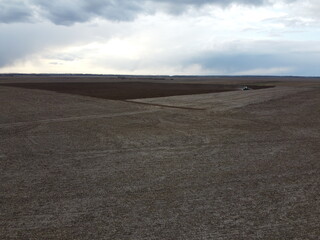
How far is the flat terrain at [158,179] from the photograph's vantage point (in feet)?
24.2

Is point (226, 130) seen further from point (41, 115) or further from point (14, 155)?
point (41, 115)

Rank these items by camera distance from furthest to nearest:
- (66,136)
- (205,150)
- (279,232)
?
(66,136) < (205,150) < (279,232)

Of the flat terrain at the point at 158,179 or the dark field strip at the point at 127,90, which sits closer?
the flat terrain at the point at 158,179

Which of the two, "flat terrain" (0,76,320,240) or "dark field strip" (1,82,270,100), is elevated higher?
"dark field strip" (1,82,270,100)

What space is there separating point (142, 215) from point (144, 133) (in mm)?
10728

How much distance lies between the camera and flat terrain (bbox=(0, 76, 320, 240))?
7363mm

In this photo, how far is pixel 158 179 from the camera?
35.3 ft

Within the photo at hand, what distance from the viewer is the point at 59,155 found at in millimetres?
13859

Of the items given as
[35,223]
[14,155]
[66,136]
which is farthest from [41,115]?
[35,223]

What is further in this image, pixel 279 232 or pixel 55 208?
pixel 55 208

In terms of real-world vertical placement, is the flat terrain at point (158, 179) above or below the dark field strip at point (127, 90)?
below

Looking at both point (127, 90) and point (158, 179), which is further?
point (127, 90)

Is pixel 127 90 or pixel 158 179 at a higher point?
pixel 127 90

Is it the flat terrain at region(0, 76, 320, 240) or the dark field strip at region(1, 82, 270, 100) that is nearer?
the flat terrain at region(0, 76, 320, 240)
